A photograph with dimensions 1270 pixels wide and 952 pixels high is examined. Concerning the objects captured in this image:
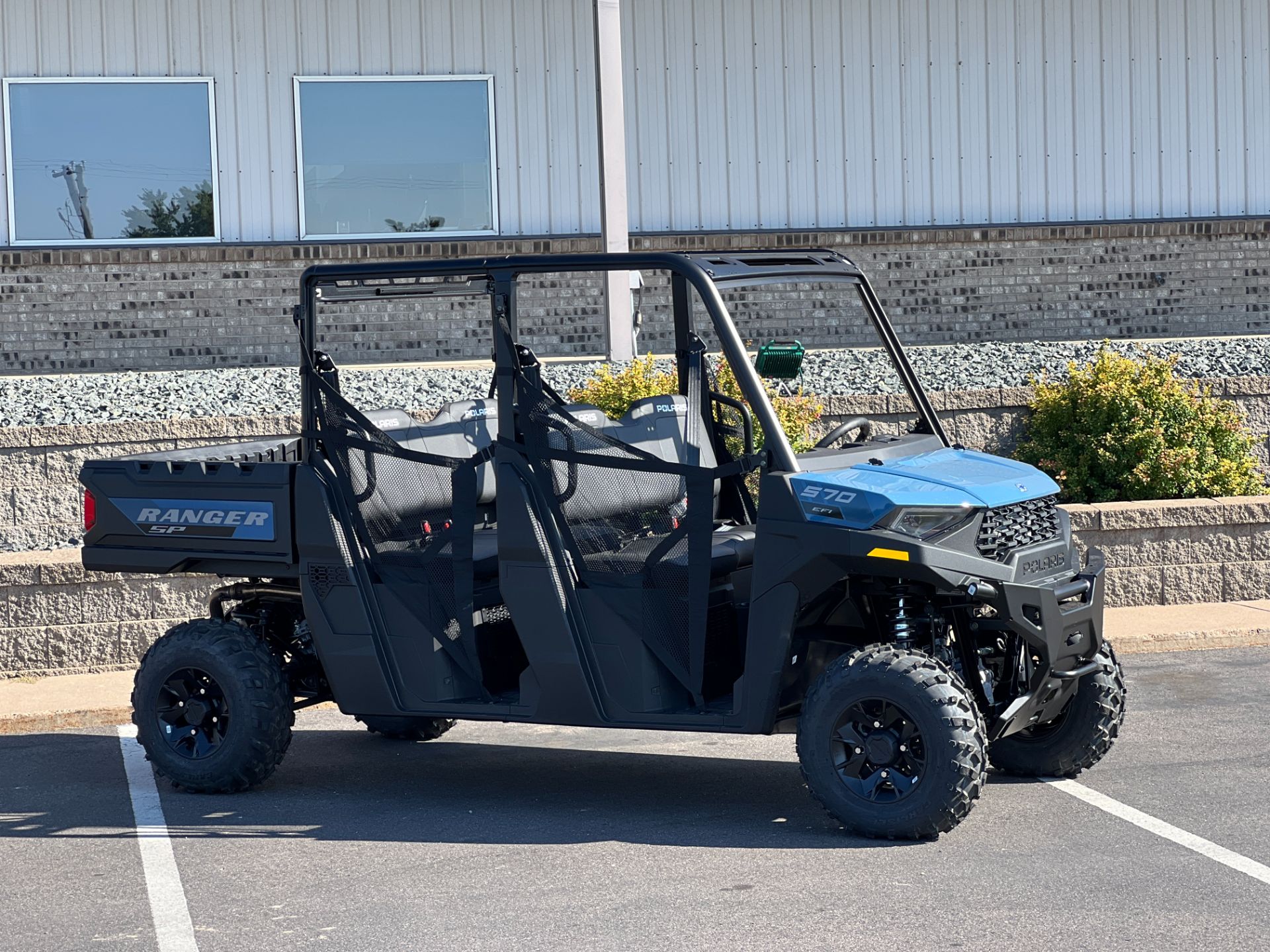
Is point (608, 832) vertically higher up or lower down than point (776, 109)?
lower down

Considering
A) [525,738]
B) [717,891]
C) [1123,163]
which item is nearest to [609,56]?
[1123,163]

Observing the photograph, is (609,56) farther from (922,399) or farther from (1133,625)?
(922,399)

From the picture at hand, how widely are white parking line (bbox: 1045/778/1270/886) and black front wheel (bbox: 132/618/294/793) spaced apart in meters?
3.16

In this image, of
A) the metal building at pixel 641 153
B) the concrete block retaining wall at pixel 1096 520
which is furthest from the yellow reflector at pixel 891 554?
the metal building at pixel 641 153

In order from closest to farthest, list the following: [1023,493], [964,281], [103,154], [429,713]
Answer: [1023,493]
[429,713]
[103,154]
[964,281]

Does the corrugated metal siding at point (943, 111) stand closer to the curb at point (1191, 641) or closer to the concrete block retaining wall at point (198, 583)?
the concrete block retaining wall at point (198, 583)

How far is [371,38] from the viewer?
55.1ft

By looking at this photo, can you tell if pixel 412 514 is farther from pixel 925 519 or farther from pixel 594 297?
pixel 594 297

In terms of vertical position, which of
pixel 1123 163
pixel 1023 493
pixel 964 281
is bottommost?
pixel 1023 493

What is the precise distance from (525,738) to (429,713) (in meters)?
1.39

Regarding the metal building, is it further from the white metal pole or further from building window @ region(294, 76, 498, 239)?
the white metal pole

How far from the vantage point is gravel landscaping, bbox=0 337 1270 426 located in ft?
35.2

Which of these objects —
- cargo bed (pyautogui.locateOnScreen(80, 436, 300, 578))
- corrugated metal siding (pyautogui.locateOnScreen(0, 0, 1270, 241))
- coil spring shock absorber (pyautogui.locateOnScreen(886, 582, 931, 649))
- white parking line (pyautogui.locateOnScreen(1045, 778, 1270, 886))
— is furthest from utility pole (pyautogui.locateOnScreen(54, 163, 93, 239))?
white parking line (pyautogui.locateOnScreen(1045, 778, 1270, 886))

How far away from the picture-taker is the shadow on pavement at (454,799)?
6160 millimetres
